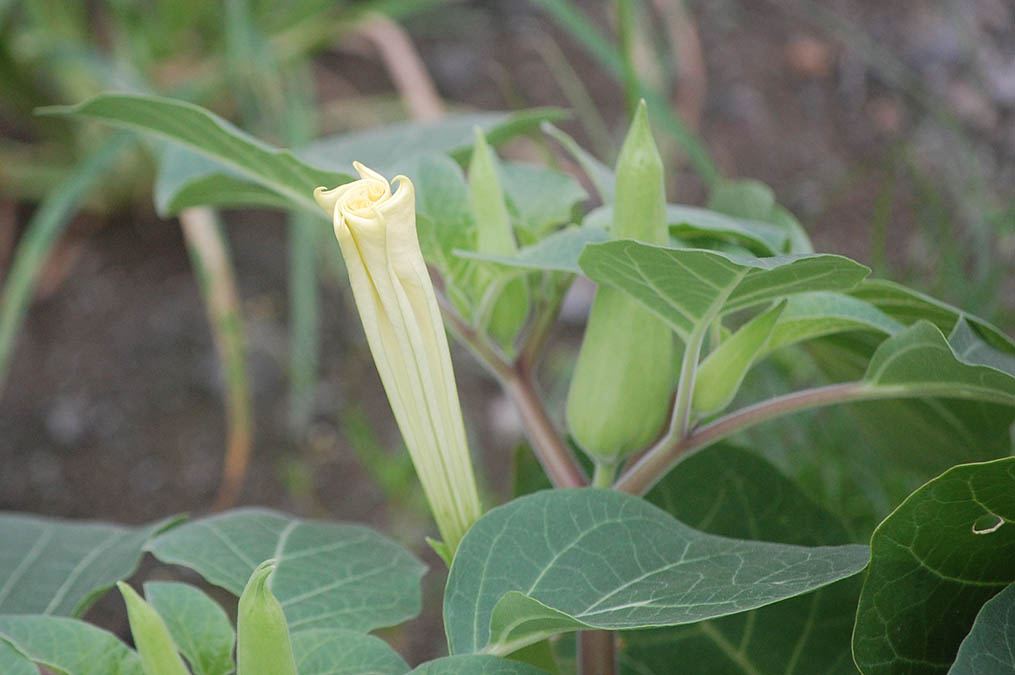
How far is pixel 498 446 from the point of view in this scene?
4.13 feet

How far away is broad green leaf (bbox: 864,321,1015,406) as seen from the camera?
29cm

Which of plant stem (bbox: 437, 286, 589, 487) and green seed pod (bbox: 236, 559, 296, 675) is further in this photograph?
plant stem (bbox: 437, 286, 589, 487)

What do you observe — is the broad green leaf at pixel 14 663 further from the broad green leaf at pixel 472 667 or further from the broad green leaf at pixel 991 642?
the broad green leaf at pixel 991 642

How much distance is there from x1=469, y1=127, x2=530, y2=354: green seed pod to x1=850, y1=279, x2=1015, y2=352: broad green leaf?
0.39 feet

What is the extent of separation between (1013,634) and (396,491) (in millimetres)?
901

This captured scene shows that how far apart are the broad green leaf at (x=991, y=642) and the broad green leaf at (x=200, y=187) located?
0.88 feet

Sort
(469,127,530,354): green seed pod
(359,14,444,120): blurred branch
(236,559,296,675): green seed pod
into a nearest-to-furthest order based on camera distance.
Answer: (236,559,296,675): green seed pod
(469,127,530,354): green seed pod
(359,14,444,120): blurred branch

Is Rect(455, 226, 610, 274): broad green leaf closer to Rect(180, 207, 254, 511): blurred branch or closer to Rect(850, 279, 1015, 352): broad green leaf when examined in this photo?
Rect(850, 279, 1015, 352): broad green leaf

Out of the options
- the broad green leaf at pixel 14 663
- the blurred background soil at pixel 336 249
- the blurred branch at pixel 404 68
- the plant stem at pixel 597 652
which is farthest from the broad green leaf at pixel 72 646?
the blurred branch at pixel 404 68

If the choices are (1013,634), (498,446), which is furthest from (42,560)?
(498,446)

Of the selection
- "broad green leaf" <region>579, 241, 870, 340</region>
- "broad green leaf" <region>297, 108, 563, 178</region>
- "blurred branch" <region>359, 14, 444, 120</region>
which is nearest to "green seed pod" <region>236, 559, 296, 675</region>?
"broad green leaf" <region>579, 241, 870, 340</region>

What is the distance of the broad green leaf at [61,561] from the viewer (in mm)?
360

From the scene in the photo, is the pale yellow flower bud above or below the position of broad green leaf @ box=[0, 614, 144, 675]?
above

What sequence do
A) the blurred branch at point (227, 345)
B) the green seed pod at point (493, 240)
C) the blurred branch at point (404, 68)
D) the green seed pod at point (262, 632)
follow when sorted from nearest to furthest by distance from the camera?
the green seed pod at point (262, 632) < the green seed pod at point (493, 240) < the blurred branch at point (227, 345) < the blurred branch at point (404, 68)
